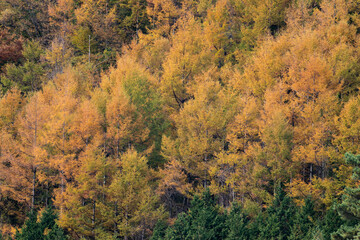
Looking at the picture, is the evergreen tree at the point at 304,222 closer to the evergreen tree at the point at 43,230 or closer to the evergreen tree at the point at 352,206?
the evergreen tree at the point at 352,206

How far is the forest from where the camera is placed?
90.6ft

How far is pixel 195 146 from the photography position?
32938 mm

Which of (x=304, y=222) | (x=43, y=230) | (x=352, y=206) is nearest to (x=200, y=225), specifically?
(x=304, y=222)

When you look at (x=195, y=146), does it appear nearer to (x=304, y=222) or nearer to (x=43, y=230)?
(x=304, y=222)

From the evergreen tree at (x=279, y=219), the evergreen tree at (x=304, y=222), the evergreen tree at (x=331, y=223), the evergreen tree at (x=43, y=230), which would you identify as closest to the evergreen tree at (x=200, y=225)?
the evergreen tree at (x=279, y=219)

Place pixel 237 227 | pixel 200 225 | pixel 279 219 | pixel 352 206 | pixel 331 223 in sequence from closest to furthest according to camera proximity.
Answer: pixel 352 206, pixel 331 223, pixel 237 227, pixel 200 225, pixel 279 219

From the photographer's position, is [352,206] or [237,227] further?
[237,227]

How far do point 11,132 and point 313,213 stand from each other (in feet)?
94.6

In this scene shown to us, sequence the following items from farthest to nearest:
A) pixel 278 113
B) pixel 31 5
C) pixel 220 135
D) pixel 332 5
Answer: pixel 31 5
pixel 332 5
pixel 220 135
pixel 278 113

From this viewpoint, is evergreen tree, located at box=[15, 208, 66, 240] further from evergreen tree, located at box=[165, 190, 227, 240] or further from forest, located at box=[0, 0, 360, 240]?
evergreen tree, located at box=[165, 190, 227, 240]

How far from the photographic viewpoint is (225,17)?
47.5 m

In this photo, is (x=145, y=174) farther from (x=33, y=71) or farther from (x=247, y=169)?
(x=33, y=71)

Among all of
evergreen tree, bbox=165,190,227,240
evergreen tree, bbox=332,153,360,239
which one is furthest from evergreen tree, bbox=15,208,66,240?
evergreen tree, bbox=332,153,360,239

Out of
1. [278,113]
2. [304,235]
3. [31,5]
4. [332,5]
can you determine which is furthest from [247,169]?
[31,5]
